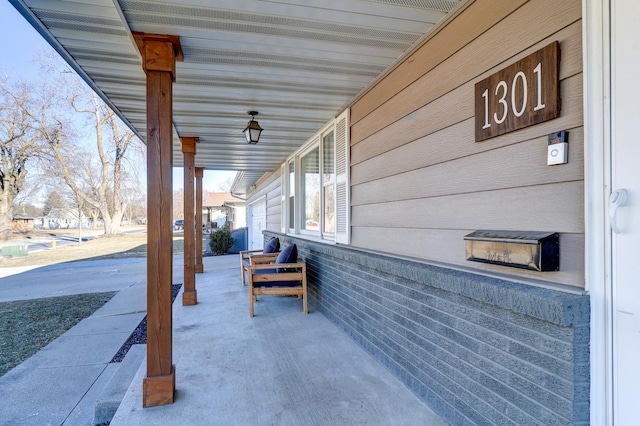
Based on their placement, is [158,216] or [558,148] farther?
[158,216]

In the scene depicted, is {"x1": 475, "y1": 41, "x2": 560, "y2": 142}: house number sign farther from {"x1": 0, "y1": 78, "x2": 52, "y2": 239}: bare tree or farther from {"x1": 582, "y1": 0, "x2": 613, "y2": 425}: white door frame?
{"x1": 0, "y1": 78, "x2": 52, "y2": 239}: bare tree

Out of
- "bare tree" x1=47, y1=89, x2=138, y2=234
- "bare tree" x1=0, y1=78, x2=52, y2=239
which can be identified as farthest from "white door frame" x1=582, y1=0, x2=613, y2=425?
"bare tree" x1=0, y1=78, x2=52, y2=239

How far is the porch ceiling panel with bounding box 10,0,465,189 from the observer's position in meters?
1.95

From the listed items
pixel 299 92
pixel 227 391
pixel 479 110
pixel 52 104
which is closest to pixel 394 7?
pixel 479 110

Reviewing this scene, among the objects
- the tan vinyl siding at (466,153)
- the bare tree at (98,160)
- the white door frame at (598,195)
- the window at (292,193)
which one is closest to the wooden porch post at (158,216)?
the tan vinyl siding at (466,153)

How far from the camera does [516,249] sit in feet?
4.85

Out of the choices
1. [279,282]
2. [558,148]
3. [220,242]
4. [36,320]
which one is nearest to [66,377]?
[279,282]

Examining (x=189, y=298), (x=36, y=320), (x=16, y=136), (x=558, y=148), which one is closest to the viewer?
(x=558, y=148)

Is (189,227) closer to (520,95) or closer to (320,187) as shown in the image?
(320,187)

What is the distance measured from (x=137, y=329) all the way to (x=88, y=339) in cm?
50

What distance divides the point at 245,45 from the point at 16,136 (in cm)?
2465

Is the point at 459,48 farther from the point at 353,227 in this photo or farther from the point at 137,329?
the point at 137,329

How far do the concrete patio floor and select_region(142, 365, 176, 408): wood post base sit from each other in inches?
2.0

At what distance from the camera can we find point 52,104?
1991 centimetres
